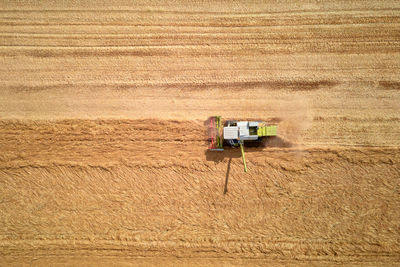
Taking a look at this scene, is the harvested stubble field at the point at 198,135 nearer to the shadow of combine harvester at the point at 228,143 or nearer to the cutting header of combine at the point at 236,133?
the shadow of combine harvester at the point at 228,143

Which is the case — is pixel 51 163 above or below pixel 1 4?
below

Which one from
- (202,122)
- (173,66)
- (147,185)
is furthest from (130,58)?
(147,185)

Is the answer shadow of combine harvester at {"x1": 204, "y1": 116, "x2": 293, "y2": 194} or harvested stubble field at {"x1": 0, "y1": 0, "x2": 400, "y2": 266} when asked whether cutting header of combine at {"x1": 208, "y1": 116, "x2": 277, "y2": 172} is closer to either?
shadow of combine harvester at {"x1": 204, "y1": 116, "x2": 293, "y2": 194}

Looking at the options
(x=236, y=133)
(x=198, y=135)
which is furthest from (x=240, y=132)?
(x=198, y=135)

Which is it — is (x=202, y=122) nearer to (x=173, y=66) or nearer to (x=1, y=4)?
(x=173, y=66)

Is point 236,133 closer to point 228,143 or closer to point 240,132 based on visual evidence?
point 240,132

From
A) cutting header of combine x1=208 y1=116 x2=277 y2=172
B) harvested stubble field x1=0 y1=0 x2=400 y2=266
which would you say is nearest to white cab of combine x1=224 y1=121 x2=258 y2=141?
cutting header of combine x1=208 y1=116 x2=277 y2=172

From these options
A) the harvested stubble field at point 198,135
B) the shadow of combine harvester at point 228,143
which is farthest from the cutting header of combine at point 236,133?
the harvested stubble field at point 198,135
